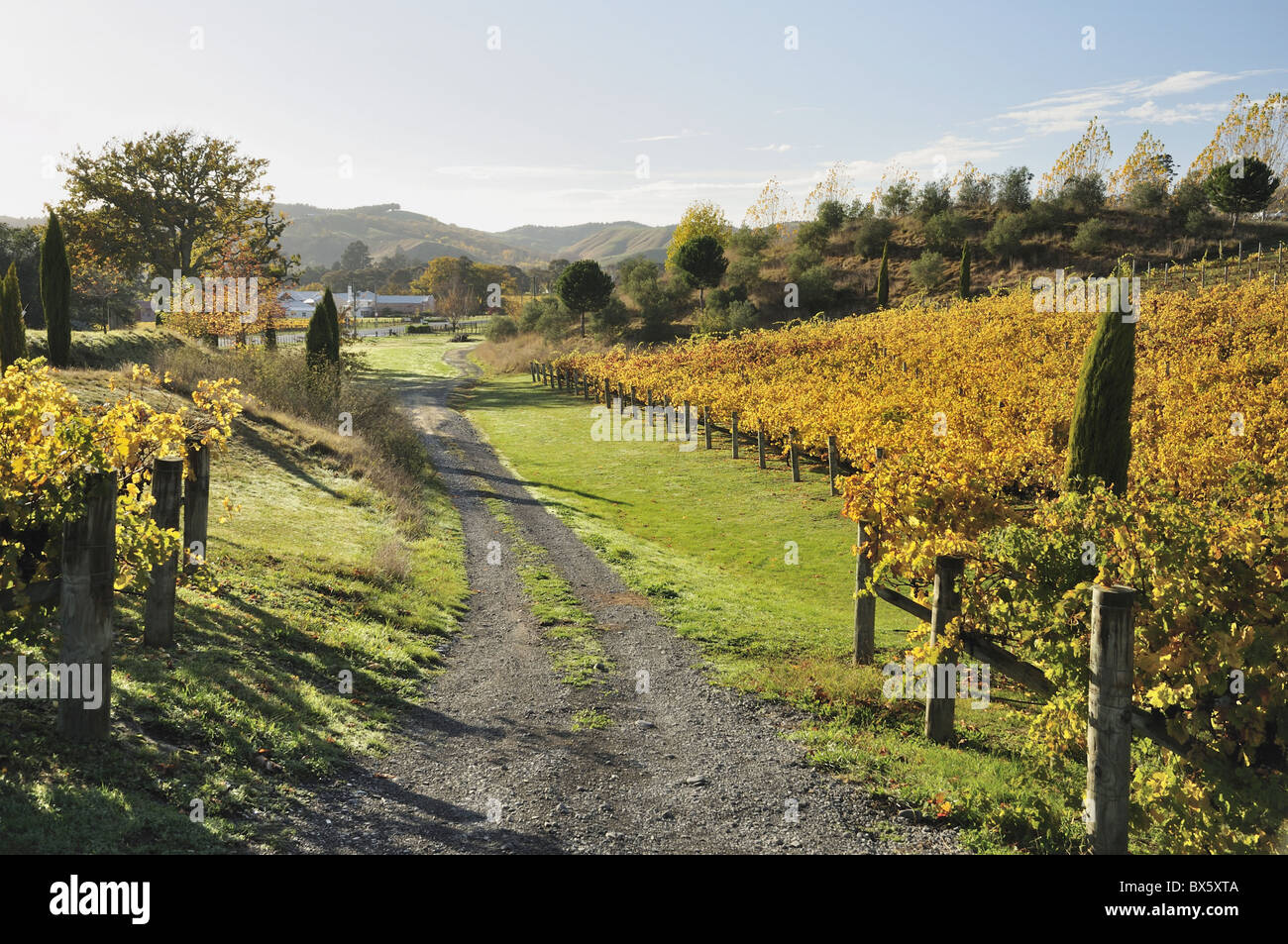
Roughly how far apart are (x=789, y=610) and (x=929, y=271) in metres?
63.9

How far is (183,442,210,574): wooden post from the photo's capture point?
36.8 ft

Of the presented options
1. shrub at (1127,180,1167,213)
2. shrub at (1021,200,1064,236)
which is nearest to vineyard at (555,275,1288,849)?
shrub at (1021,200,1064,236)

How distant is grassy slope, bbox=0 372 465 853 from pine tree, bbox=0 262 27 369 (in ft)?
44.0

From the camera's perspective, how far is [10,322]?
25.6 m

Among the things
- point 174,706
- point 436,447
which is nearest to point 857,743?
point 174,706

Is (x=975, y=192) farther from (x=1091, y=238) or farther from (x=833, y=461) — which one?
(x=833, y=461)

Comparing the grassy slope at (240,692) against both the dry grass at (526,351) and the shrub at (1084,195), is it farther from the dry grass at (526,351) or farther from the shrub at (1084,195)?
the shrub at (1084,195)

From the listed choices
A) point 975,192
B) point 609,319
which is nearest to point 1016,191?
point 975,192

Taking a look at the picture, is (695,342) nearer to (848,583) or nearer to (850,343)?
(850,343)

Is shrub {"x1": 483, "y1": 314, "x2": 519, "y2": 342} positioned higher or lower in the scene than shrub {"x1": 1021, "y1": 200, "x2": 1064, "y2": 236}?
lower

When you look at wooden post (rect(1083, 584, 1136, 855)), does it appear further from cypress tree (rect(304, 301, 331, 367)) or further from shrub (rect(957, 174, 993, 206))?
shrub (rect(957, 174, 993, 206))

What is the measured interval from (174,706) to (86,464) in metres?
2.84

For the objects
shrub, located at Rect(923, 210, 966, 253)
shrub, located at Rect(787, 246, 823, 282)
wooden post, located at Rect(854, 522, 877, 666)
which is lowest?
wooden post, located at Rect(854, 522, 877, 666)

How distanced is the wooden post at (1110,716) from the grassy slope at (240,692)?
22.3ft
